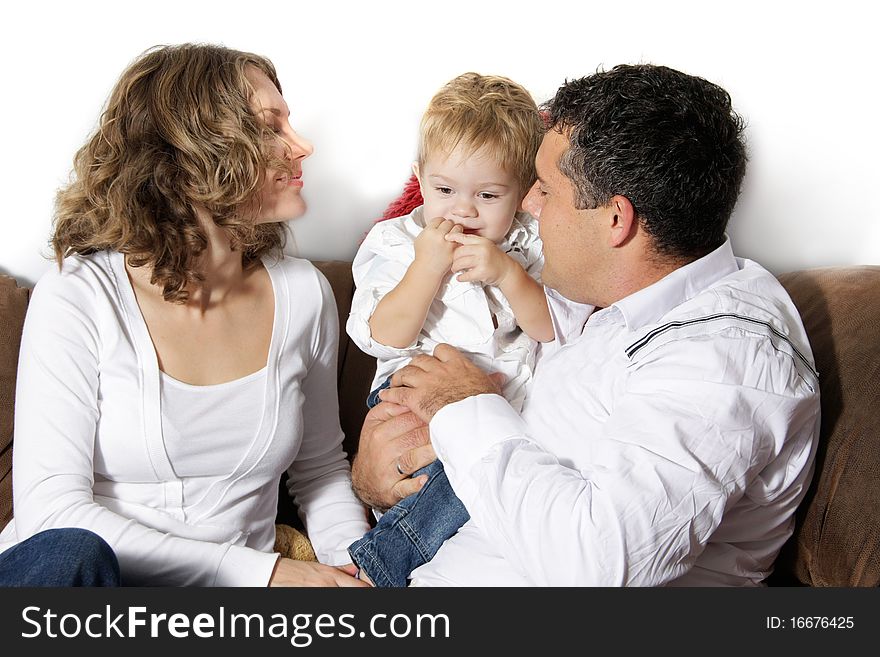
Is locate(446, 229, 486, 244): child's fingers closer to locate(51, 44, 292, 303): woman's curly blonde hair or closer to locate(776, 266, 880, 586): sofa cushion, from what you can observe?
locate(51, 44, 292, 303): woman's curly blonde hair

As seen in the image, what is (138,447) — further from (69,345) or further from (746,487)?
(746,487)

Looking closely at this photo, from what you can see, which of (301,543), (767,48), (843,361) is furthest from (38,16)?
(843,361)

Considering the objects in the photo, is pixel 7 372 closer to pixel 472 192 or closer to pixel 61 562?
pixel 61 562

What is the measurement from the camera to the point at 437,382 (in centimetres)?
178

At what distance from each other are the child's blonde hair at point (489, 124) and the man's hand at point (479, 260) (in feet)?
0.55

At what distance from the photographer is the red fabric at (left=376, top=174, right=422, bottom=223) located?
234 centimetres

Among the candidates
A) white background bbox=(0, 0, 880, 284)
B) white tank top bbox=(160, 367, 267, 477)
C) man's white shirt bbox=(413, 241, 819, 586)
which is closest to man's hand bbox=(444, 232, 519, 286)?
man's white shirt bbox=(413, 241, 819, 586)

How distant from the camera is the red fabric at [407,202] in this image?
2.34 meters

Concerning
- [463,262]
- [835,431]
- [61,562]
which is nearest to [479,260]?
[463,262]

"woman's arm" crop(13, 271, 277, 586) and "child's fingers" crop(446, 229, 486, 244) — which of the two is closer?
"woman's arm" crop(13, 271, 277, 586)

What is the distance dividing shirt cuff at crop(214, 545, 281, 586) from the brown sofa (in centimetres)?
33

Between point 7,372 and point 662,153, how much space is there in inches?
58.3

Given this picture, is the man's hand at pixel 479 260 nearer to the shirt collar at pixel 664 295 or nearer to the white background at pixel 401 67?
the shirt collar at pixel 664 295

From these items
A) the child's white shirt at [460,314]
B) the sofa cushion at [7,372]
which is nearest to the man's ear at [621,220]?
the child's white shirt at [460,314]
